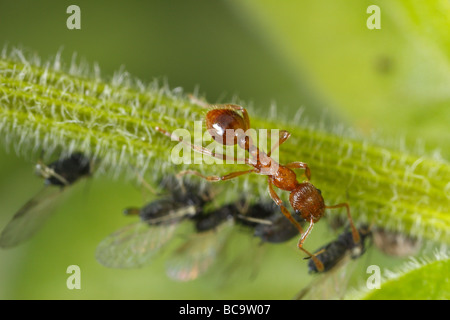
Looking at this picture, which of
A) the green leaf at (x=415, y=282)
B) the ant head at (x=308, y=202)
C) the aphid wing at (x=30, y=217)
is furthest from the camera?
the aphid wing at (x=30, y=217)

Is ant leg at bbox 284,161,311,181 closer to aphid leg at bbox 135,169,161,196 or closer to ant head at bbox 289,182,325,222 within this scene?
ant head at bbox 289,182,325,222

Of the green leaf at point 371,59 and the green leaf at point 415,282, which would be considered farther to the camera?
the green leaf at point 371,59

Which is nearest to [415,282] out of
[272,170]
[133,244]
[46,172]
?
[272,170]

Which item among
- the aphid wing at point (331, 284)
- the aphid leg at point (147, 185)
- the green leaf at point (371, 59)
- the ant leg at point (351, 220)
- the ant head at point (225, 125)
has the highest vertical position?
the green leaf at point (371, 59)

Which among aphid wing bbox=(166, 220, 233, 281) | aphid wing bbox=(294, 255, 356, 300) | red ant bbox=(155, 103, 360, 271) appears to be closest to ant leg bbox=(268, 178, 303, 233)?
red ant bbox=(155, 103, 360, 271)

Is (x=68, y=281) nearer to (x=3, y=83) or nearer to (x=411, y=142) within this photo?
(x=3, y=83)

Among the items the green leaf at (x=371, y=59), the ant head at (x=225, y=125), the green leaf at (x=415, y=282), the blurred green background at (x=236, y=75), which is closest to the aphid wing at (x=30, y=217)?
the blurred green background at (x=236, y=75)

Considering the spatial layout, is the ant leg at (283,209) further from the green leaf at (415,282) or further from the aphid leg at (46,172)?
the aphid leg at (46,172)
